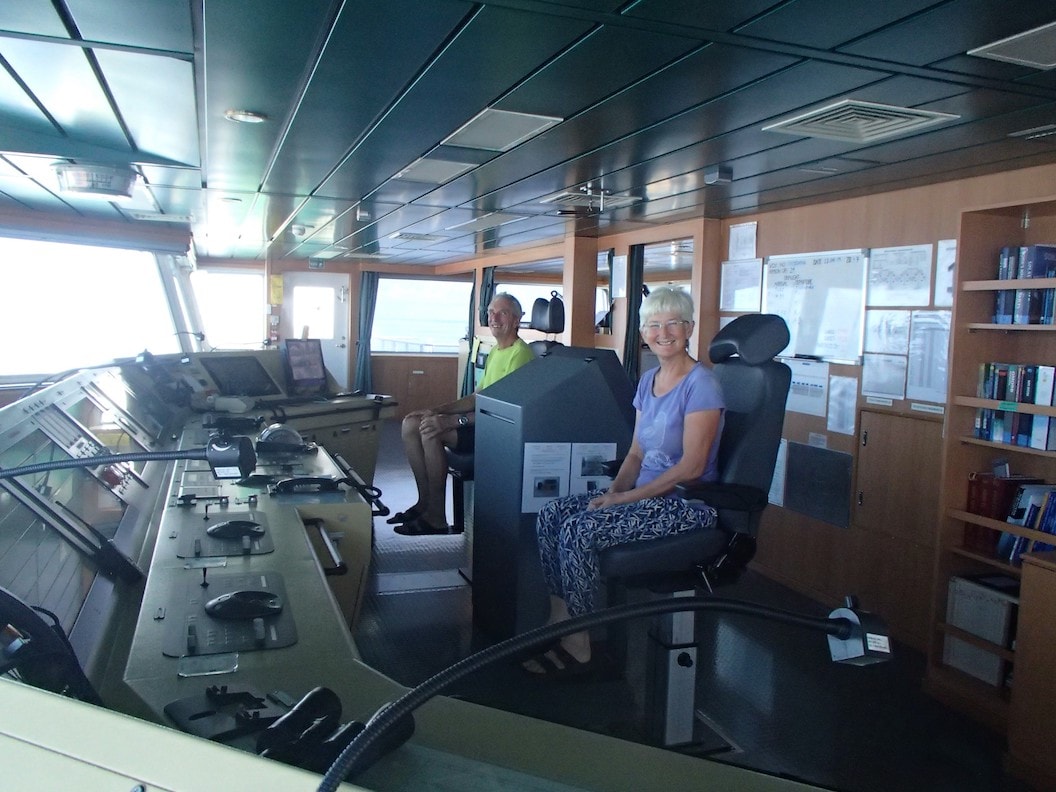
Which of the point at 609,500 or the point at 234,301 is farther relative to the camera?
the point at 234,301

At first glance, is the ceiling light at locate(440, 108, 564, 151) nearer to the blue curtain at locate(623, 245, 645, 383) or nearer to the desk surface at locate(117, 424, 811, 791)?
the desk surface at locate(117, 424, 811, 791)

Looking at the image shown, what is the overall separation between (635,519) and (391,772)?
182cm

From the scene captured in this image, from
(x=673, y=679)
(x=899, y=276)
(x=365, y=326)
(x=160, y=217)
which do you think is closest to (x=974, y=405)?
(x=899, y=276)

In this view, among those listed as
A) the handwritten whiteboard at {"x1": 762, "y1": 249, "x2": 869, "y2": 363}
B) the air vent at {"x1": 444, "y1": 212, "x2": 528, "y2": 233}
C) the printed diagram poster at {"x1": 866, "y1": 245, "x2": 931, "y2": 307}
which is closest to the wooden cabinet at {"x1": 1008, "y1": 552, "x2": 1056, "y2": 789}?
the printed diagram poster at {"x1": 866, "y1": 245, "x2": 931, "y2": 307}

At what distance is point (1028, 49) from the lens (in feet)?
6.78

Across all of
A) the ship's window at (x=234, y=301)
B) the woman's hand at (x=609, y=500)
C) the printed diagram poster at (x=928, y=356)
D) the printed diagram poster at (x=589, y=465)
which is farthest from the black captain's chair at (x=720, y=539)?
the ship's window at (x=234, y=301)

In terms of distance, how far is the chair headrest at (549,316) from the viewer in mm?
4871

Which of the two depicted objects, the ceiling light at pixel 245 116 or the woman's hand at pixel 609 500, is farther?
the ceiling light at pixel 245 116

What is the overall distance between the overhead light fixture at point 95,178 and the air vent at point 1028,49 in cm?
370

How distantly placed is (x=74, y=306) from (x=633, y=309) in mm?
4399

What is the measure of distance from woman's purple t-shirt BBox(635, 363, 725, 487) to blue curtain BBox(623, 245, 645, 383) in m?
3.17

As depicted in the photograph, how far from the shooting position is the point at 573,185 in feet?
14.3

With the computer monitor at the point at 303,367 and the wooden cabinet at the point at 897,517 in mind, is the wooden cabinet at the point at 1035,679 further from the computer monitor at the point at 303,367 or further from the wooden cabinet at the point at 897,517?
the computer monitor at the point at 303,367

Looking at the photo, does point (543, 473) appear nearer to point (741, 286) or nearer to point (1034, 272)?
point (1034, 272)
